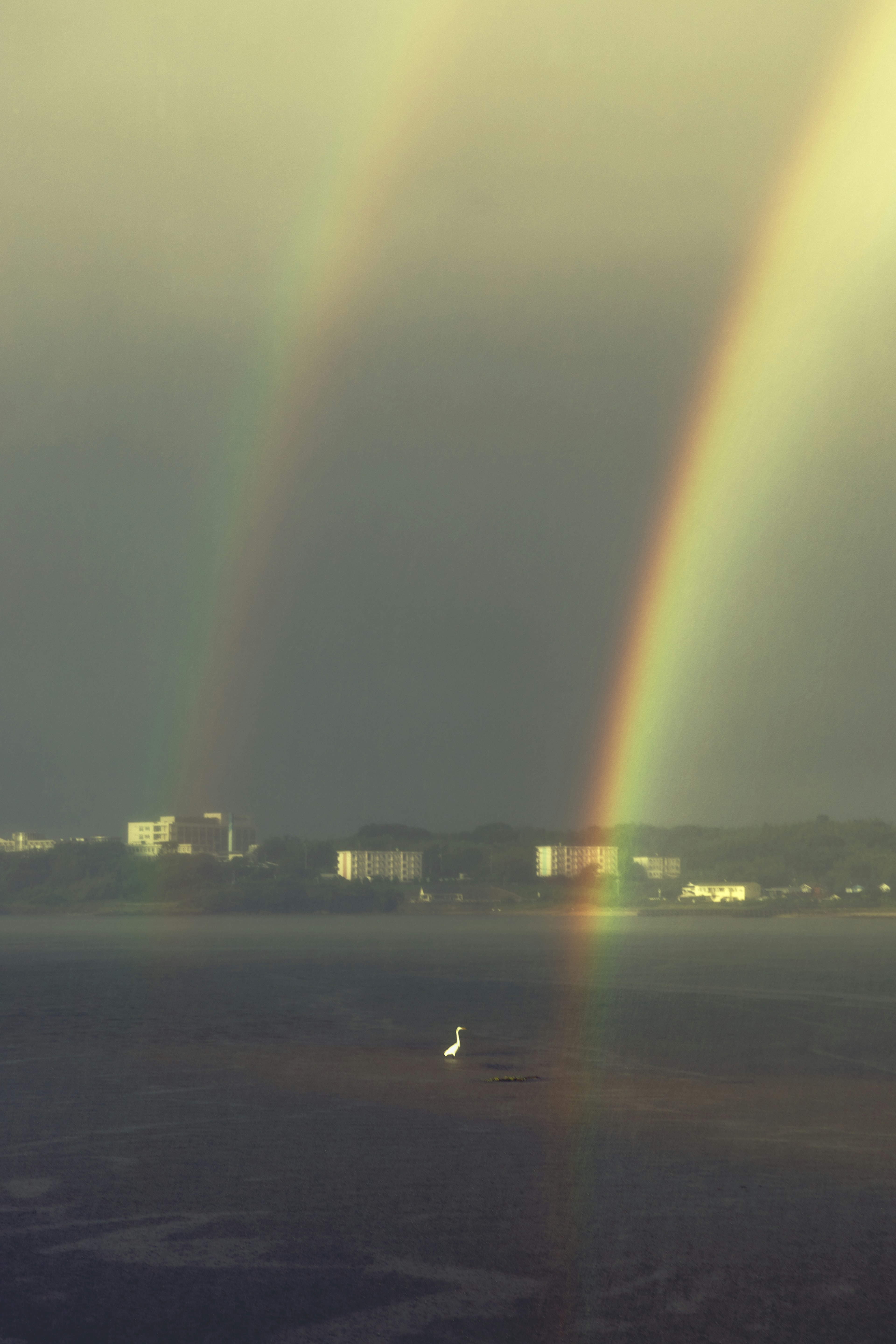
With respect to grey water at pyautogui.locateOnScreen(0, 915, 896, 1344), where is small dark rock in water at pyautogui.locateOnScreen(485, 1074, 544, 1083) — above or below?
below

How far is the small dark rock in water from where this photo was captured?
38375 mm

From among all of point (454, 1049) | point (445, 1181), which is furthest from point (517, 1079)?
point (445, 1181)

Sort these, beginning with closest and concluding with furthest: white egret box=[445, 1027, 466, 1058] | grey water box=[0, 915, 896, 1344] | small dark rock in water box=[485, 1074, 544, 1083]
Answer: grey water box=[0, 915, 896, 1344]
small dark rock in water box=[485, 1074, 544, 1083]
white egret box=[445, 1027, 466, 1058]

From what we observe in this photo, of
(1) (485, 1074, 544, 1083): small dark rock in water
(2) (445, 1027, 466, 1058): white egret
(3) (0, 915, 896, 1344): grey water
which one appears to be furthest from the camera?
(2) (445, 1027, 466, 1058): white egret

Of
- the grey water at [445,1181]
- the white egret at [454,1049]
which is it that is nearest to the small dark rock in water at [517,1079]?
the grey water at [445,1181]

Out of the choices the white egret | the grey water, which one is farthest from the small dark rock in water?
the white egret

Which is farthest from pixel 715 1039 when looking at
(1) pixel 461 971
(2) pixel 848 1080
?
(1) pixel 461 971

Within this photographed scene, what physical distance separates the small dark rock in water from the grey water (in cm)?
35

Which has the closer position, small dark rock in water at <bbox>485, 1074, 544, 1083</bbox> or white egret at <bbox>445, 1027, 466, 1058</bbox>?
small dark rock in water at <bbox>485, 1074, 544, 1083</bbox>

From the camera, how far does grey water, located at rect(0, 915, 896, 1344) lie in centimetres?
1616

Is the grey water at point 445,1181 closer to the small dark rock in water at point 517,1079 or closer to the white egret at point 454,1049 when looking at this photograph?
the small dark rock in water at point 517,1079

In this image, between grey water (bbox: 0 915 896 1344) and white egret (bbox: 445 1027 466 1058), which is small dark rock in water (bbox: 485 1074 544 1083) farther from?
white egret (bbox: 445 1027 466 1058)

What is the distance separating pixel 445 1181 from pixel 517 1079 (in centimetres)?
1550

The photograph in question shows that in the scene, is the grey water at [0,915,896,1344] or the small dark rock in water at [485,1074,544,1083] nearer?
the grey water at [0,915,896,1344]
